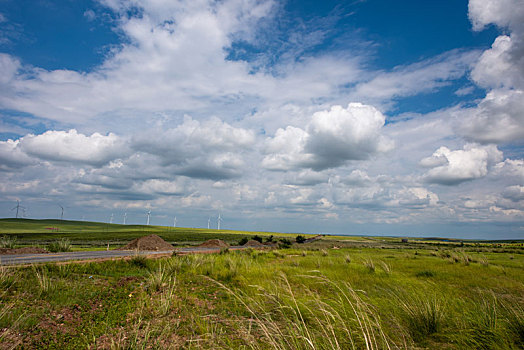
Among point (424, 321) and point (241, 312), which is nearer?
point (424, 321)

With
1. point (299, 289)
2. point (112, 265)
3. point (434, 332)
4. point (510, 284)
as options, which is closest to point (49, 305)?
point (112, 265)

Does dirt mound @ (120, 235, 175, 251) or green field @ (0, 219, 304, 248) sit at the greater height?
dirt mound @ (120, 235, 175, 251)

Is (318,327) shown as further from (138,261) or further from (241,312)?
(138,261)

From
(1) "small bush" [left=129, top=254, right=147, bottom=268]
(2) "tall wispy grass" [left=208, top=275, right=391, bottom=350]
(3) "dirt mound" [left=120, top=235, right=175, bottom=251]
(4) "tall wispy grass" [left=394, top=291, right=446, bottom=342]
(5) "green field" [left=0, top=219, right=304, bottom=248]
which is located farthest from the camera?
(5) "green field" [left=0, top=219, right=304, bottom=248]

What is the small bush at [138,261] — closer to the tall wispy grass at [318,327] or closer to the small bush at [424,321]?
the tall wispy grass at [318,327]

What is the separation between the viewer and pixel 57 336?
22.2 feet

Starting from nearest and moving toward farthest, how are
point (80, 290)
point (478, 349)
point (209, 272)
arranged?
point (478, 349), point (80, 290), point (209, 272)

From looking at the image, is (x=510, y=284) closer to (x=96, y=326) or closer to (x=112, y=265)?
(x=96, y=326)

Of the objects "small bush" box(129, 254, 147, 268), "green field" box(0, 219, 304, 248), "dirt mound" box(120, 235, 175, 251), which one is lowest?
"green field" box(0, 219, 304, 248)

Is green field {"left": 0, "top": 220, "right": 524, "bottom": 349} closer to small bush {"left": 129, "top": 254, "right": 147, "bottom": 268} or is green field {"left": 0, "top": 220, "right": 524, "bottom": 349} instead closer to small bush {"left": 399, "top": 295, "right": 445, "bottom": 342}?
small bush {"left": 399, "top": 295, "right": 445, "bottom": 342}

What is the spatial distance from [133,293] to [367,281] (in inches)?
391

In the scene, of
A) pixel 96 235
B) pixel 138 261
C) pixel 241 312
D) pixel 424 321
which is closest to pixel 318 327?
pixel 424 321

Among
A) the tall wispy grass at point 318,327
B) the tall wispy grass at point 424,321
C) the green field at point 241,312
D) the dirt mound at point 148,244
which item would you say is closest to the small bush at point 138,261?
the green field at point 241,312

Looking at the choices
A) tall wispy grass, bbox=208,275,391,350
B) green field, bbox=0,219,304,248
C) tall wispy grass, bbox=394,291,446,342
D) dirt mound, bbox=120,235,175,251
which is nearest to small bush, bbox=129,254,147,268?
tall wispy grass, bbox=208,275,391,350
